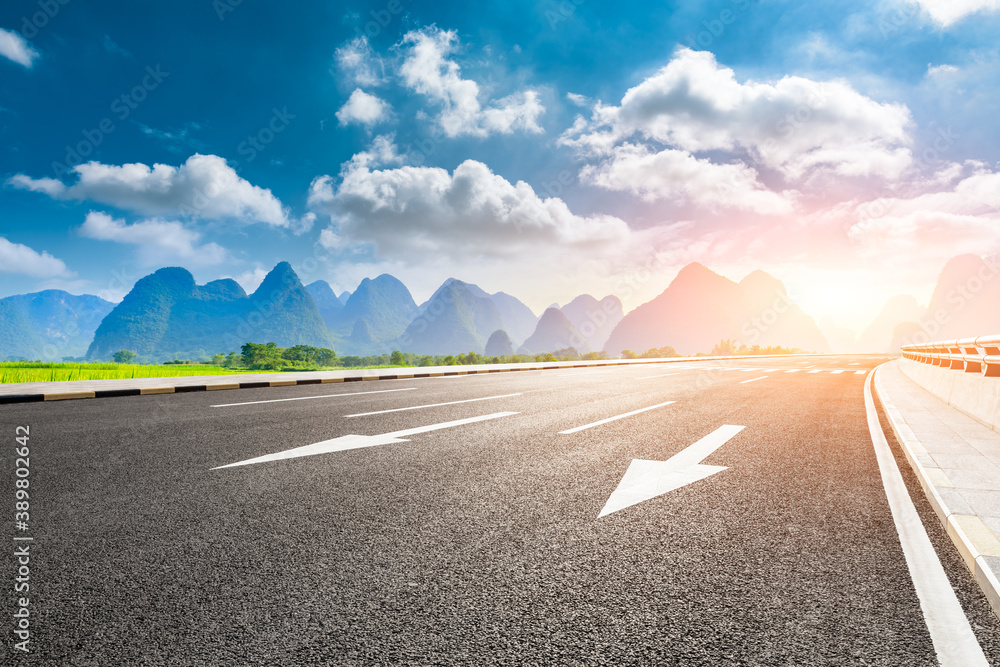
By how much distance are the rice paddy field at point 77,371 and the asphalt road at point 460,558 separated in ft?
50.3

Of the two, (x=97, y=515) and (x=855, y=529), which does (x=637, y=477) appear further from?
(x=97, y=515)

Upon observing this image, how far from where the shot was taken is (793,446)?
20.3 ft

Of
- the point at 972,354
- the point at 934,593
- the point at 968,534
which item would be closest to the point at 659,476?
the point at 968,534

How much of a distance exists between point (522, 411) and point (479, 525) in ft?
18.7

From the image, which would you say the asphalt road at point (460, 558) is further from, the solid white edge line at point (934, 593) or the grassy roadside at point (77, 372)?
the grassy roadside at point (77, 372)

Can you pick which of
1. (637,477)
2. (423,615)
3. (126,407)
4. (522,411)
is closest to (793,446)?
(637,477)

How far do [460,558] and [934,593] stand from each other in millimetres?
2365

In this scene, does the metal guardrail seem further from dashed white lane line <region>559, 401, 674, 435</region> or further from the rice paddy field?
the rice paddy field

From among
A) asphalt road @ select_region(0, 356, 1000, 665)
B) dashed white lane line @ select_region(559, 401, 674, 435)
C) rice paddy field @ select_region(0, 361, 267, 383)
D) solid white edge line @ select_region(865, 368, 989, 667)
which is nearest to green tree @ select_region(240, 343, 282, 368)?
rice paddy field @ select_region(0, 361, 267, 383)

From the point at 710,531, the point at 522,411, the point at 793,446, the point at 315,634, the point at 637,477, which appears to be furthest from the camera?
the point at 522,411

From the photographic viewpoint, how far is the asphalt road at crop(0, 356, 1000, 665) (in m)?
1.96

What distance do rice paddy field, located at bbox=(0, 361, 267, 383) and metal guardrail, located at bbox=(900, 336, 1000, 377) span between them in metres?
22.9

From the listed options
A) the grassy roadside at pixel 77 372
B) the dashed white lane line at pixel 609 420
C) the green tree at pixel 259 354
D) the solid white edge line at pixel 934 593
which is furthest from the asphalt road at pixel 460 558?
the green tree at pixel 259 354

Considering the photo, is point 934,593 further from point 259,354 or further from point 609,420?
point 259,354
